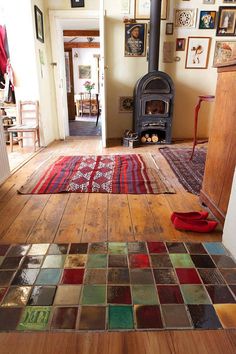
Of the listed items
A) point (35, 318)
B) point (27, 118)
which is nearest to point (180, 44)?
point (27, 118)

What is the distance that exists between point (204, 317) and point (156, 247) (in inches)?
18.0

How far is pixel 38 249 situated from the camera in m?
1.36

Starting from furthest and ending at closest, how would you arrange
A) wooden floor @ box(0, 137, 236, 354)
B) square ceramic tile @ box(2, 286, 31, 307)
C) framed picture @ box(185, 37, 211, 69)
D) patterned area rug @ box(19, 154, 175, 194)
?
framed picture @ box(185, 37, 211, 69), patterned area rug @ box(19, 154, 175, 194), square ceramic tile @ box(2, 286, 31, 307), wooden floor @ box(0, 137, 236, 354)

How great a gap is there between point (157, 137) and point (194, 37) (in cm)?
169

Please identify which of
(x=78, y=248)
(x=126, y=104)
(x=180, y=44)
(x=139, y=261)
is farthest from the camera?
(x=126, y=104)

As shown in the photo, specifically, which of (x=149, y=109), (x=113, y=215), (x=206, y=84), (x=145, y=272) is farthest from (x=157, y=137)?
(x=145, y=272)

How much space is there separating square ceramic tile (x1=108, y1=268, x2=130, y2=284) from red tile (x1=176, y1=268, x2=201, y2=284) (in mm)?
255

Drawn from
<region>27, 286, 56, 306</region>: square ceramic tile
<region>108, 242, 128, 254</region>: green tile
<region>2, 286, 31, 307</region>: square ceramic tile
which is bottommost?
<region>2, 286, 31, 307</region>: square ceramic tile

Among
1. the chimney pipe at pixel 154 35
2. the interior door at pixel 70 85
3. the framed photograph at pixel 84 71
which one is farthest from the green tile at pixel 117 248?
the framed photograph at pixel 84 71

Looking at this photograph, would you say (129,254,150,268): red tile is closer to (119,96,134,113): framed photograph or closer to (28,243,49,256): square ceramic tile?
(28,243,49,256): square ceramic tile

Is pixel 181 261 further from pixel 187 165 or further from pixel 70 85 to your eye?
pixel 70 85

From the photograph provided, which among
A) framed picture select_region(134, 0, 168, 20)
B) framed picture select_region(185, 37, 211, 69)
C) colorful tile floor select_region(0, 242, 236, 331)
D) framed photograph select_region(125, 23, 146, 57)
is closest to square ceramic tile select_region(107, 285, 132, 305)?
colorful tile floor select_region(0, 242, 236, 331)

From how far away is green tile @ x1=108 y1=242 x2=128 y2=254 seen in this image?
1332 millimetres

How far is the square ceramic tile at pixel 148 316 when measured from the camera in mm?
923
